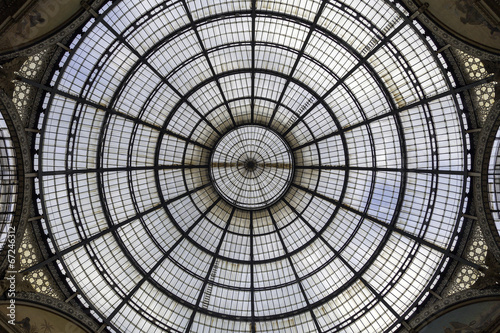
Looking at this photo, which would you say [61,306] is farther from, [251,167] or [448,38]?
[448,38]

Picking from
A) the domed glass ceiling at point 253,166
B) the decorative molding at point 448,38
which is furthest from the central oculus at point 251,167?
the decorative molding at point 448,38

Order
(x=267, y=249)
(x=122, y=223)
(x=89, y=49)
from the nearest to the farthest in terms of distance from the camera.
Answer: (x=89, y=49), (x=122, y=223), (x=267, y=249)

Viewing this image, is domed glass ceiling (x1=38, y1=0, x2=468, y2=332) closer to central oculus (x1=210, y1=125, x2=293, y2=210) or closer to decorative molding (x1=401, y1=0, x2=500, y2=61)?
central oculus (x1=210, y1=125, x2=293, y2=210)

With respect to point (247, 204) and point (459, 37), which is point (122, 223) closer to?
point (247, 204)

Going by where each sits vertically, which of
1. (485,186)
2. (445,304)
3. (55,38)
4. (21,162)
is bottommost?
(445,304)

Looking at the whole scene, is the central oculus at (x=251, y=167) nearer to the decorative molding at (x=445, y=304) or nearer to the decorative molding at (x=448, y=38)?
the decorative molding at (x=445, y=304)

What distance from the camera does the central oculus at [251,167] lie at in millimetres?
28031

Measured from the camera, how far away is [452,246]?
73.3ft

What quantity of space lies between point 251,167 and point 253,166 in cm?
18

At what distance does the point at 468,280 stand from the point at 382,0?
A: 16783 millimetres

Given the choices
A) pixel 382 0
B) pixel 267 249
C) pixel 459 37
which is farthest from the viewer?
pixel 267 249

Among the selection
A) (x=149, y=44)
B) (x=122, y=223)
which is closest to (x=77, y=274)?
(x=122, y=223)

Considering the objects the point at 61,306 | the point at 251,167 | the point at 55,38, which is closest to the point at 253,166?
the point at 251,167

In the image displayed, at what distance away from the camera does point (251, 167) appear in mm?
27875
